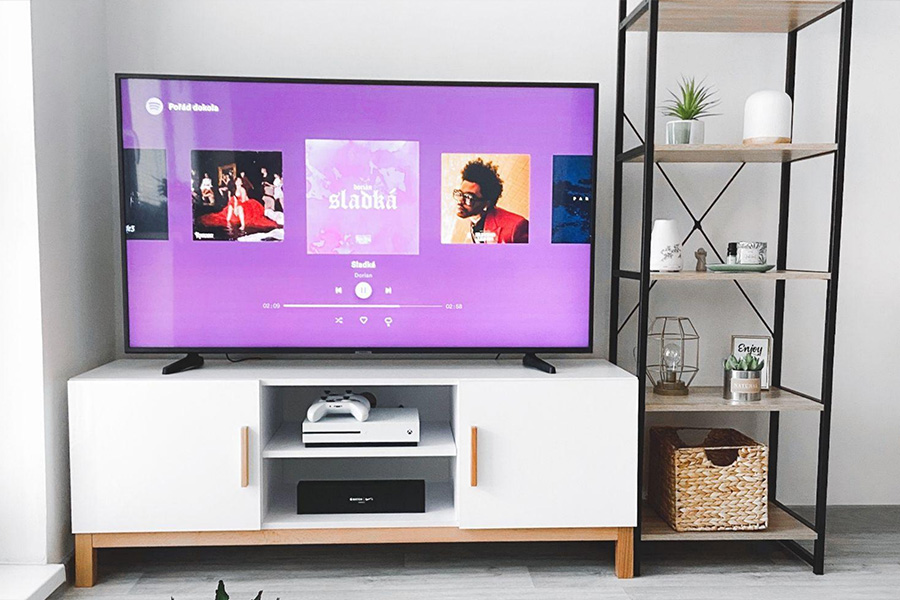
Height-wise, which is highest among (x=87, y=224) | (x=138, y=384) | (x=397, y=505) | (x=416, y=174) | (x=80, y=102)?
(x=80, y=102)

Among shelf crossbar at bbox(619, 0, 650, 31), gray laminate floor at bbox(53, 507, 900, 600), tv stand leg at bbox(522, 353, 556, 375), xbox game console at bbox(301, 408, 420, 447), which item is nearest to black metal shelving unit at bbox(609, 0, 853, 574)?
shelf crossbar at bbox(619, 0, 650, 31)

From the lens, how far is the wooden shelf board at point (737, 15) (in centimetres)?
244

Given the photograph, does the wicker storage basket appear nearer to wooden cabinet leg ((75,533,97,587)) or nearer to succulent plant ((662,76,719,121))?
succulent plant ((662,76,719,121))

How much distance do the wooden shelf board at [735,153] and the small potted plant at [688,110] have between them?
0.06 meters

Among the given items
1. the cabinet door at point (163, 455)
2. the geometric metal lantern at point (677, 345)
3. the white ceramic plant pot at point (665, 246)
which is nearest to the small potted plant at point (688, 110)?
the white ceramic plant pot at point (665, 246)

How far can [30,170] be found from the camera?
2.24 metres

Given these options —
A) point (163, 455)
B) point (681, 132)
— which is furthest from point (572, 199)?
point (163, 455)

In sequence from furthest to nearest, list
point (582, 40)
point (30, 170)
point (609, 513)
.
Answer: point (582, 40) → point (609, 513) → point (30, 170)

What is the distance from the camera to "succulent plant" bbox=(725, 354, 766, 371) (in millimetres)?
2551

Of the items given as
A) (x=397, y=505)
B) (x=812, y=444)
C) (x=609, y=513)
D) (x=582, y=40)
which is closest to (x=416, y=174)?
(x=582, y=40)

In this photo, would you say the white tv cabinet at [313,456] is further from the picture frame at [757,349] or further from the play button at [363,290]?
the picture frame at [757,349]

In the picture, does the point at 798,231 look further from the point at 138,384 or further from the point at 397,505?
the point at 138,384

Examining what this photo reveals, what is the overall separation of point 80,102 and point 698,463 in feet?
7.44

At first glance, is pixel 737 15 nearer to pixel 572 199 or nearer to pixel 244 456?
pixel 572 199
